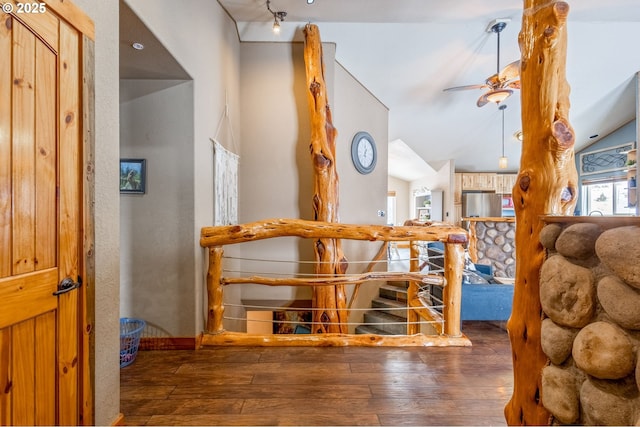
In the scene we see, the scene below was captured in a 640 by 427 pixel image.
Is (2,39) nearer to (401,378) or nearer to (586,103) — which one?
(401,378)

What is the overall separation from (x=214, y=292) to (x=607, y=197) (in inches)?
369

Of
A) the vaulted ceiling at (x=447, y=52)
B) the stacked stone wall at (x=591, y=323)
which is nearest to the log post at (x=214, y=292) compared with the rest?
the stacked stone wall at (x=591, y=323)

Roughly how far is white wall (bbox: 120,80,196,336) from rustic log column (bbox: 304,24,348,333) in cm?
139

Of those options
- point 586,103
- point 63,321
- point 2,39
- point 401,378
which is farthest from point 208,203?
point 586,103

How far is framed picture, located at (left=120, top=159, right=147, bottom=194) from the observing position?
2.37m

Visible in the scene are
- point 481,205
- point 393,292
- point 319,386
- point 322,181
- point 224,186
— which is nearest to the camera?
point 319,386

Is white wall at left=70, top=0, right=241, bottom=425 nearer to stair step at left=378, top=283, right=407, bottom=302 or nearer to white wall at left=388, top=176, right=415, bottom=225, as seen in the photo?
stair step at left=378, top=283, right=407, bottom=302

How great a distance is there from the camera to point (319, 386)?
1.80m

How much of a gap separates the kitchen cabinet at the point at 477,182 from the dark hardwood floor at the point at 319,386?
262 inches

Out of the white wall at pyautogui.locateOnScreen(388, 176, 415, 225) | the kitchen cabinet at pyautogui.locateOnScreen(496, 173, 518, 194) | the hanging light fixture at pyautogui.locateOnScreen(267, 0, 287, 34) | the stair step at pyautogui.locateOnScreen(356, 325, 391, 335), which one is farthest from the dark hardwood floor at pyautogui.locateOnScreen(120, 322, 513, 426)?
the white wall at pyautogui.locateOnScreen(388, 176, 415, 225)

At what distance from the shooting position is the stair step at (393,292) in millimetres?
4193

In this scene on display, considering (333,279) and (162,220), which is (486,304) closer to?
(333,279)

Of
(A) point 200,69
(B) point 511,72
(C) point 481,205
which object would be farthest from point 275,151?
(C) point 481,205

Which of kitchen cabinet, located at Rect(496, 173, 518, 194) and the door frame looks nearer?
the door frame
